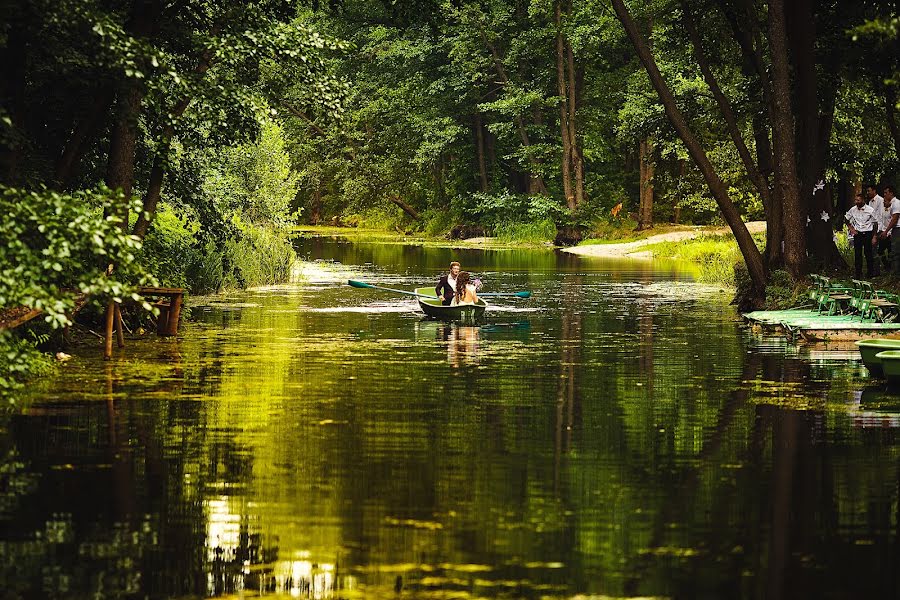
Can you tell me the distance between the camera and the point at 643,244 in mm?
66375

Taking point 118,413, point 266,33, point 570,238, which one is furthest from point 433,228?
point 118,413

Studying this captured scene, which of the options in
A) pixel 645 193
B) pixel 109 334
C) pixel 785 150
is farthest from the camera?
pixel 645 193

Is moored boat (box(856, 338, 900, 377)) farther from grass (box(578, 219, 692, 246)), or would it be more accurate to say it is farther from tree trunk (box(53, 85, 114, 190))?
grass (box(578, 219, 692, 246))

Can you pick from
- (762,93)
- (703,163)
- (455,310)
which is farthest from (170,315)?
(762,93)

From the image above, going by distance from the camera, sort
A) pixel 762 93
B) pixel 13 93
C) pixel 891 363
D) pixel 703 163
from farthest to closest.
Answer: pixel 762 93, pixel 703 163, pixel 13 93, pixel 891 363

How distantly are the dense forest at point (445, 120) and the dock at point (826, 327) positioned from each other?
296 cm

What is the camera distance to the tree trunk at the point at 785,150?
3016 centimetres

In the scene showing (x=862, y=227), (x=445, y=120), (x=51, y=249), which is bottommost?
(x=51, y=249)

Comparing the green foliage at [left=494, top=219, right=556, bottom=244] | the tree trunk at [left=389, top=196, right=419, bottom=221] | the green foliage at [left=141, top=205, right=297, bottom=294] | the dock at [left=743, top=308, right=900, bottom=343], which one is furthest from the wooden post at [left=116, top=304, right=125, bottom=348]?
the tree trunk at [left=389, top=196, right=419, bottom=221]

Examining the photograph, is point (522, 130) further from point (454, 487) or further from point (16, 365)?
point (454, 487)

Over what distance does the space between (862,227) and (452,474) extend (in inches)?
823

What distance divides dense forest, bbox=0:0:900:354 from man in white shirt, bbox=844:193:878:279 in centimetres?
99

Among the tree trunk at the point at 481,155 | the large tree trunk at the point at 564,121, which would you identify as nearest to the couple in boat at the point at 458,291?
the large tree trunk at the point at 564,121

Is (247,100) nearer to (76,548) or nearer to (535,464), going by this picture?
(535,464)
